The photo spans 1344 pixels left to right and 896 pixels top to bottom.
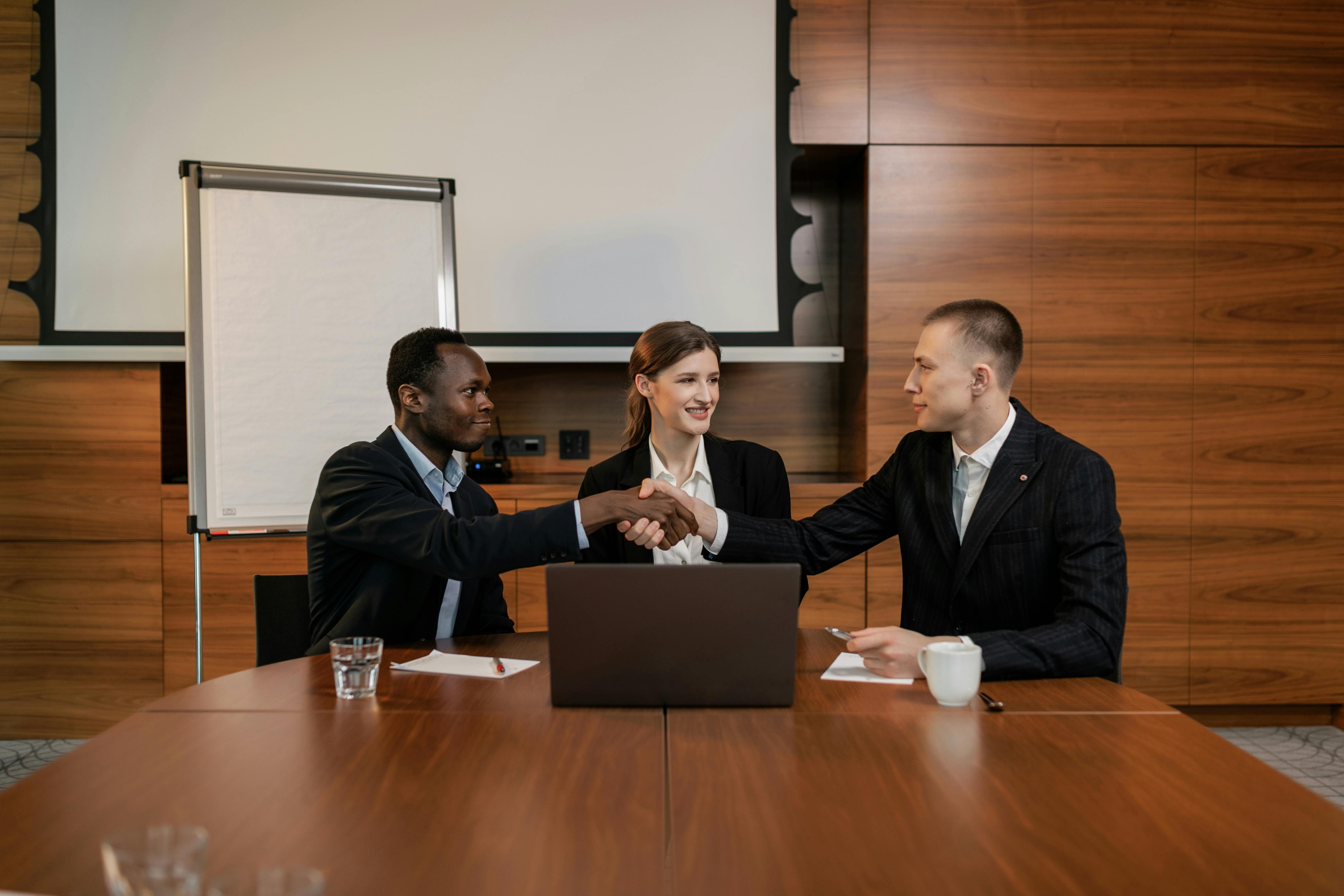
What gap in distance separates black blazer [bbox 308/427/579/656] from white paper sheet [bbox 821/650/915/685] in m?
0.57

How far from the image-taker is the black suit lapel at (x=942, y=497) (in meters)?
1.97

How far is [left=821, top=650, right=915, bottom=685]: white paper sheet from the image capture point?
1.50 metres

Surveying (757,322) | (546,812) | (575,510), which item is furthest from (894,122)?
(546,812)

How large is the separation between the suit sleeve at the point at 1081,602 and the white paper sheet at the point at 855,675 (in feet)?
0.52

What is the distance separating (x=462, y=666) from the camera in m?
1.62

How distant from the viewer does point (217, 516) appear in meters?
3.02

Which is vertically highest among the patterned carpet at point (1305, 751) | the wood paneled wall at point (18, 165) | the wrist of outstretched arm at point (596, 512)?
the wood paneled wall at point (18, 165)

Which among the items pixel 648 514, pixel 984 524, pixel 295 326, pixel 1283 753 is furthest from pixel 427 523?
pixel 1283 753

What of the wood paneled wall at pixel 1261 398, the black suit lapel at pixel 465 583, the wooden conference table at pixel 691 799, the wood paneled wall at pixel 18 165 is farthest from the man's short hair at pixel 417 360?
the wood paneled wall at pixel 1261 398

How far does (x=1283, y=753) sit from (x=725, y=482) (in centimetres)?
245

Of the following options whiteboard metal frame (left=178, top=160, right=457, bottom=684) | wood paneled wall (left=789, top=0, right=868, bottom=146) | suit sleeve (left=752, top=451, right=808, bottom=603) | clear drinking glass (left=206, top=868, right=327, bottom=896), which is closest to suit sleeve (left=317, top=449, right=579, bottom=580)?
suit sleeve (left=752, top=451, right=808, bottom=603)

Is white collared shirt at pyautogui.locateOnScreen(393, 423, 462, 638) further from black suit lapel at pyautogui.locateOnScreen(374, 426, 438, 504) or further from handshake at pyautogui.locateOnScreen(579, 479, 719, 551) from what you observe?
handshake at pyautogui.locateOnScreen(579, 479, 719, 551)

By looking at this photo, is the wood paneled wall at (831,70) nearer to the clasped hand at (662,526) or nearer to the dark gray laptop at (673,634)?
the clasped hand at (662,526)

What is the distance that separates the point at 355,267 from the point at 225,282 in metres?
0.41
